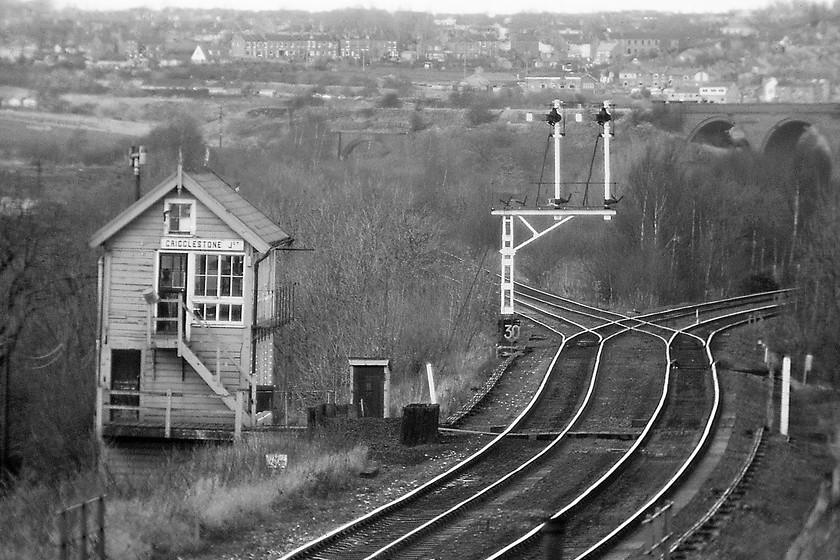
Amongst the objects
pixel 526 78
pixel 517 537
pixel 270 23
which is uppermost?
pixel 270 23

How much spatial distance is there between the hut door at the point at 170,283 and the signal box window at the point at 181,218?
0.34 m

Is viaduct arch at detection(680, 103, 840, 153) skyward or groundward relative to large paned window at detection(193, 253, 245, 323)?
skyward

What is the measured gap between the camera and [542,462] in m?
13.8

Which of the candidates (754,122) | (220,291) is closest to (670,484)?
(220,291)

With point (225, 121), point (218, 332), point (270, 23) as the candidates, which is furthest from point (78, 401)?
point (270, 23)

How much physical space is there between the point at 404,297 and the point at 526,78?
137 feet

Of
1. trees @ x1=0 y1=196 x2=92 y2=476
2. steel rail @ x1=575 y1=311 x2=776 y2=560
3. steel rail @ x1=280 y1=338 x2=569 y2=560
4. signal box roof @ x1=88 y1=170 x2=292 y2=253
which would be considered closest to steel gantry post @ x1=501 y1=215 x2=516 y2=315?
steel rail @ x1=575 y1=311 x2=776 y2=560

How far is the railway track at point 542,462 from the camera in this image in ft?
35.3

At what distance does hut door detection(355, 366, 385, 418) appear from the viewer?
659 inches

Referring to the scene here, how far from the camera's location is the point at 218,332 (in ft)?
60.0

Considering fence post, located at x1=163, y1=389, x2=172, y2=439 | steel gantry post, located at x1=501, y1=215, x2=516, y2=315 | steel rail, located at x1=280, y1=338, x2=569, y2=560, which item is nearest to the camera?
steel rail, located at x1=280, y1=338, x2=569, y2=560

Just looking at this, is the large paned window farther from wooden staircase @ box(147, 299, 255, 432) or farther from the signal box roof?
the signal box roof

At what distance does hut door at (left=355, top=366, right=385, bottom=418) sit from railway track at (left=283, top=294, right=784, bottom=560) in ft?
5.93

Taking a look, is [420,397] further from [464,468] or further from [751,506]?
[751,506]
